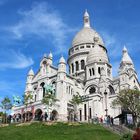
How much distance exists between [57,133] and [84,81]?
47.2 m

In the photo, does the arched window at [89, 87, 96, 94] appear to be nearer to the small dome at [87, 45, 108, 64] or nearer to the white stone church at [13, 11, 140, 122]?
the white stone church at [13, 11, 140, 122]

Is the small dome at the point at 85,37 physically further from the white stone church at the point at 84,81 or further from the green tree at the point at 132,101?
the green tree at the point at 132,101

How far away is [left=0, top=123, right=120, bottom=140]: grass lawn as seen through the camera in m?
45.0

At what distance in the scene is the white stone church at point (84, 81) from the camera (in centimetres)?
8019

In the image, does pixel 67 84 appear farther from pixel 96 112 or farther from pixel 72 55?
pixel 72 55

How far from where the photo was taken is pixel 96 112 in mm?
80250

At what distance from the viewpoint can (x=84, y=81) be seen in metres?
94.8

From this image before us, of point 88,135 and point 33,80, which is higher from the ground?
point 33,80

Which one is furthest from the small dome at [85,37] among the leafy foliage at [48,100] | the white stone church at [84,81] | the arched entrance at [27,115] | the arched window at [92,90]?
the leafy foliage at [48,100]

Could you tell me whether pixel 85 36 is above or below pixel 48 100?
above

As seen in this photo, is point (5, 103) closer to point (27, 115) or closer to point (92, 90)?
point (27, 115)

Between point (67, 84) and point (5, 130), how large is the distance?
33.5 metres

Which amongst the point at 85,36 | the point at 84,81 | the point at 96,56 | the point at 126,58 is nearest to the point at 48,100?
the point at 84,81

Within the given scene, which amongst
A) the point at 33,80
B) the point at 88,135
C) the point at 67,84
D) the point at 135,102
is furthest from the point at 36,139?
the point at 33,80
